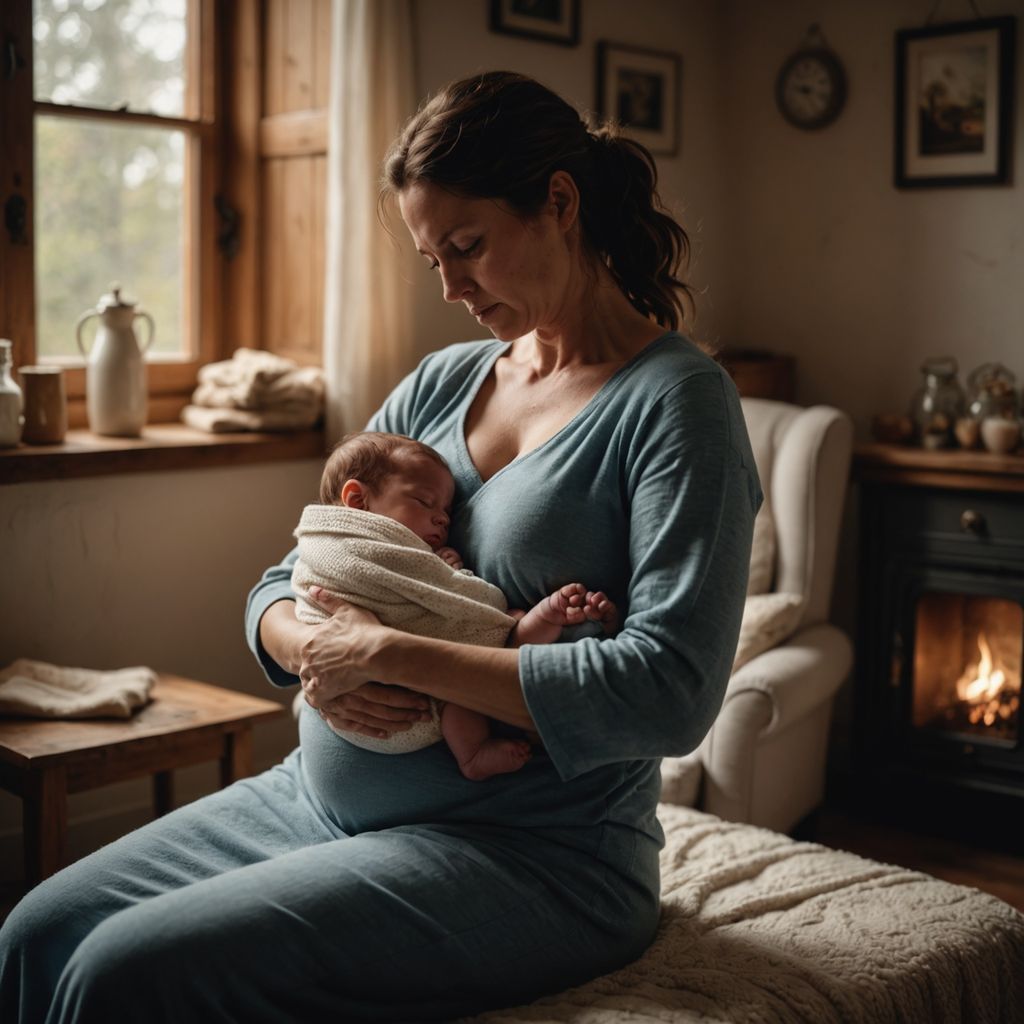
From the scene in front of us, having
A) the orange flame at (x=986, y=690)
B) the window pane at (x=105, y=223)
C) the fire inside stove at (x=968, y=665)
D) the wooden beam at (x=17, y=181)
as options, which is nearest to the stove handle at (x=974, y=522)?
the fire inside stove at (x=968, y=665)

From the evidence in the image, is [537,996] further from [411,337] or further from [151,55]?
[151,55]

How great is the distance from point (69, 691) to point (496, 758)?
4.54 ft

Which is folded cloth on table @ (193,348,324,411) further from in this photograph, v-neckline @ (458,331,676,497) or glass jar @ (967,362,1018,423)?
glass jar @ (967,362,1018,423)

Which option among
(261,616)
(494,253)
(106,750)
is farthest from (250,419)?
(494,253)

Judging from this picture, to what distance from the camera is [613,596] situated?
4.76 ft

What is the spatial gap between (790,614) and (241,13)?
6.44 feet

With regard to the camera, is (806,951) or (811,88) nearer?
(806,951)

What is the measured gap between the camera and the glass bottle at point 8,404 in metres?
2.62

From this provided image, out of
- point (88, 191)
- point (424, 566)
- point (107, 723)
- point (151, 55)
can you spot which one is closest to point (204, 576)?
point (107, 723)

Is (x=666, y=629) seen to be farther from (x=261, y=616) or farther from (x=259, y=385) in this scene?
(x=259, y=385)

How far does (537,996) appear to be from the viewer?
136 centimetres

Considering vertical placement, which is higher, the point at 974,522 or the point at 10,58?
the point at 10,58

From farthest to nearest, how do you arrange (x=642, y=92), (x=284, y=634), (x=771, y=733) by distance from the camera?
(x=642, y=92) → (x=771, y=733) → (x=284, y=634)

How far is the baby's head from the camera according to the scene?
1.55 meters
